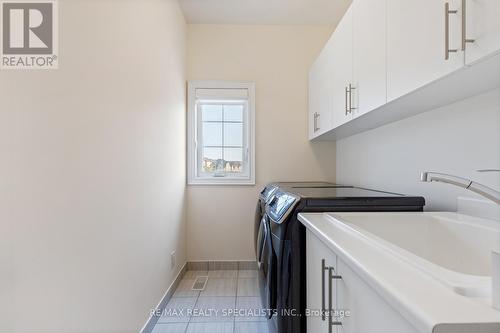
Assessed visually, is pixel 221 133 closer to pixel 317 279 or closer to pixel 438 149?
pixel 438 149

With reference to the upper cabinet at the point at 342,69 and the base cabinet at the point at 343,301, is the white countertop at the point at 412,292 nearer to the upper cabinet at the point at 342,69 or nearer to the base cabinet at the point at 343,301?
the base cabinet at the point at 343,301

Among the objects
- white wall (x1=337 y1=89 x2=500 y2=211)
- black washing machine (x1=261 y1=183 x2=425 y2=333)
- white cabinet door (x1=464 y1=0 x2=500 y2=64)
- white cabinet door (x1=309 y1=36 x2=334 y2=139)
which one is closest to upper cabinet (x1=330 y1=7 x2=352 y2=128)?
white cabinet door (x1=309 y1=36 x2=334 y2=139)

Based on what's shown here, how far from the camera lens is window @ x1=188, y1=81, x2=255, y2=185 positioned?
118 inches

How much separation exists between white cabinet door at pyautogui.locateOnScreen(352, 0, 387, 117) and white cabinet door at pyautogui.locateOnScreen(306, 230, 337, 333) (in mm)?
731

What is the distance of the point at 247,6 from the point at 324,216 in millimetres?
2207

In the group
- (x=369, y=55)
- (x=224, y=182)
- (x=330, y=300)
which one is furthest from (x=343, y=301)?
(x=224, y=182)

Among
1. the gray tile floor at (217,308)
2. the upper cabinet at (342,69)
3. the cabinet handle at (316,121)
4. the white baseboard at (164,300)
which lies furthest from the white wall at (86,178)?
the cabinet handle at (316,121)

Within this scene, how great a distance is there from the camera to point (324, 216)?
1265mm

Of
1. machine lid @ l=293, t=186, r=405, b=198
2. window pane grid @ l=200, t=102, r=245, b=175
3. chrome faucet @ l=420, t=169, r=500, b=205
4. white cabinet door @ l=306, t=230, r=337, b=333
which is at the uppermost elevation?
window pane grid @ l=200, t=102, r=245, b=175

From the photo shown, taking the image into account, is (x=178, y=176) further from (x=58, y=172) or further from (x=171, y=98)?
(x=58, y=172)

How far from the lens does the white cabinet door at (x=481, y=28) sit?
28.5 inches

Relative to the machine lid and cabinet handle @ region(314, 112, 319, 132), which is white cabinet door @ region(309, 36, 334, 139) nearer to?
cabinet handle @ region(314, 112, 319, 132)

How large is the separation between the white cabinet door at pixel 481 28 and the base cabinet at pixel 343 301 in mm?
677

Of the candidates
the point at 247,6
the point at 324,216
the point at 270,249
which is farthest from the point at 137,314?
the point at 247,6
